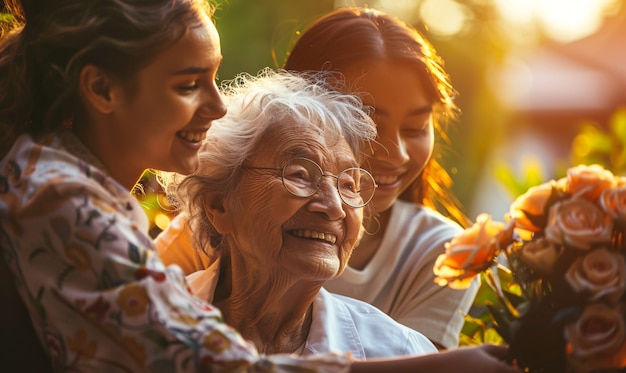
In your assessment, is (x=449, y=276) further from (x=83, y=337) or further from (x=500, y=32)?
(x=500, y=32)

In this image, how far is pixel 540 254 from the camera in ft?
5.43

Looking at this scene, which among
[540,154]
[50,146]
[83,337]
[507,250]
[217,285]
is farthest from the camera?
[540,154]

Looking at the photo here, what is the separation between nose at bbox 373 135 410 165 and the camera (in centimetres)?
252

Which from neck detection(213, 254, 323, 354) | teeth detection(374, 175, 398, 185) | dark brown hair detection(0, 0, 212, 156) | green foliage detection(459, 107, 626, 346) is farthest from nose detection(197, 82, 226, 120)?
teeth detection(374, 175, 398, 185)

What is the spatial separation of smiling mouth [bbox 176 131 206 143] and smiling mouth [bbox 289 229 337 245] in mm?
388

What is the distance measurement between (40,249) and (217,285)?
2.44 ft

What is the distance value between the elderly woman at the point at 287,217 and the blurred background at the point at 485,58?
54cm

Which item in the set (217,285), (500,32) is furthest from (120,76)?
(500,32)

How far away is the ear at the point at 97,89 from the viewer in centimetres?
163

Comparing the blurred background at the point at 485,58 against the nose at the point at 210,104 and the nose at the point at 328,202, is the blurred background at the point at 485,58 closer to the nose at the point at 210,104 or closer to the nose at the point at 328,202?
the nose at the point at 328,202

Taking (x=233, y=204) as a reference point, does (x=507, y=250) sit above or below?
above

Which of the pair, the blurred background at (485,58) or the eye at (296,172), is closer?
the eye at (296,172)

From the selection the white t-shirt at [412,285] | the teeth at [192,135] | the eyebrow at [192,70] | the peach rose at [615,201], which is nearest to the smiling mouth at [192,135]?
the teeth at [192,135]

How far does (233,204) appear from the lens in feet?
6.99
